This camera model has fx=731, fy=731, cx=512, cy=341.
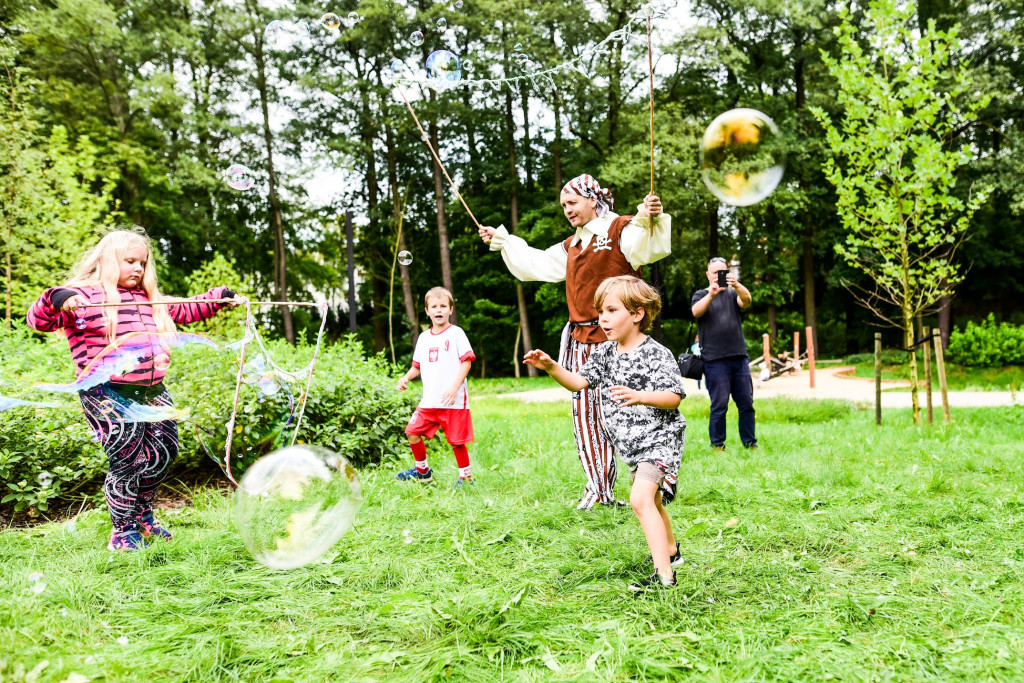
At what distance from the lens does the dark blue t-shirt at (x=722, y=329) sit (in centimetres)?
668

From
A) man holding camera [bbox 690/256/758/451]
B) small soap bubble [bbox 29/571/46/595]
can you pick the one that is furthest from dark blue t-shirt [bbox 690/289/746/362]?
small soap bubble [bbox 29/571/46/595]

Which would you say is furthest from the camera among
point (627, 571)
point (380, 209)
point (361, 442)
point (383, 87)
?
point (380, 209)

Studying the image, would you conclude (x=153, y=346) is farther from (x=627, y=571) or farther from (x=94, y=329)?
(x=627, y=571)

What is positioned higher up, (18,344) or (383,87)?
(383,87)

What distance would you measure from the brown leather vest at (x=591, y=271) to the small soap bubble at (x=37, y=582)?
2906mm

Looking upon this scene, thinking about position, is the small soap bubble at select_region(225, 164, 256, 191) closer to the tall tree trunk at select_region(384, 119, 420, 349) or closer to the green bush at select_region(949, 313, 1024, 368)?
the green bush at select_region(949, 313, 1024, 368)

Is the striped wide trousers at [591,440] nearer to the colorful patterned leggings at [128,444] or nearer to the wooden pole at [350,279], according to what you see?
the colorful patterned leggings at [128,444]

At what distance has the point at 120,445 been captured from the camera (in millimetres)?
4004

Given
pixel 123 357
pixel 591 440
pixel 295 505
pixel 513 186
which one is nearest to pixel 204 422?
pixel 123 357

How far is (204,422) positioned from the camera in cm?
582

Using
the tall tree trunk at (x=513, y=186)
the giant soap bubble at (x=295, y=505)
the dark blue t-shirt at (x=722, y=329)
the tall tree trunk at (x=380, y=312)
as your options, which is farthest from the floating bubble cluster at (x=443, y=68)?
the tall tree trunk at (x=380, y=312)

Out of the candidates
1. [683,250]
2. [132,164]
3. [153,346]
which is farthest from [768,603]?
[683,250]

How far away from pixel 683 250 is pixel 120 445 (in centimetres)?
2423

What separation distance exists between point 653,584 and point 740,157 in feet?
9.74
